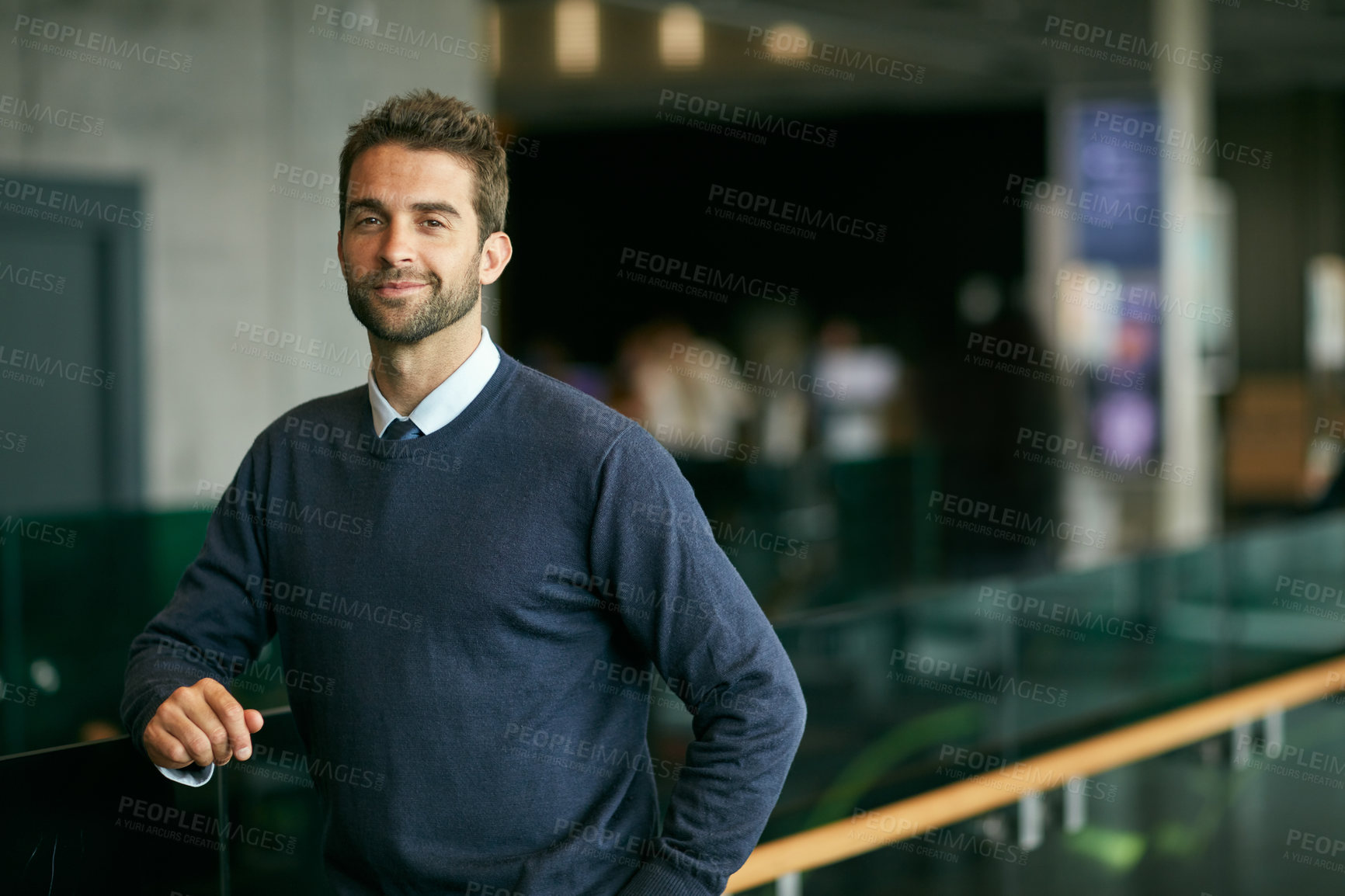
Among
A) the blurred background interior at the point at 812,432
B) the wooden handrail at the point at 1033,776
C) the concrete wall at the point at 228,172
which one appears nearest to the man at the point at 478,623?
the blurred background interior at the point at 812,432

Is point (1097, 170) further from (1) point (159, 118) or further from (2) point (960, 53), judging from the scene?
(1) point (159, 118)

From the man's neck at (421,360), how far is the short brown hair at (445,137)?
0.11 metres

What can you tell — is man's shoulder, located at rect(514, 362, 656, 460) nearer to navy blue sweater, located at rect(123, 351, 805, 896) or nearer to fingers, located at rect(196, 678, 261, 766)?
navy blue sweater, located at rect(123, 351, 805, 896)

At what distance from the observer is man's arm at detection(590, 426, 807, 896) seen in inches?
60.3

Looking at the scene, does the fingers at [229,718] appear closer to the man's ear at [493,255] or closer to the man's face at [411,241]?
the man's face at [411,241]

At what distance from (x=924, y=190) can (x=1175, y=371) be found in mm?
5531

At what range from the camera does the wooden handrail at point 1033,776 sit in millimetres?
2873

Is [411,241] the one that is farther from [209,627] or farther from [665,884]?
[665,884]

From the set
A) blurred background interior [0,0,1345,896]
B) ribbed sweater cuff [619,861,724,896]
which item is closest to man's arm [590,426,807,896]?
ribbed sweater cuff [619,861,724,896]

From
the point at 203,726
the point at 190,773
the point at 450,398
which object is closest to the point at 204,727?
the point at 203,726

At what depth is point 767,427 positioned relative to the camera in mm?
10484

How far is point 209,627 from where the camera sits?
67.5 inches

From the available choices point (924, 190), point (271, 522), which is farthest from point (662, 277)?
point (271, 522)

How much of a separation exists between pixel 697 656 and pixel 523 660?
0.20 meters
